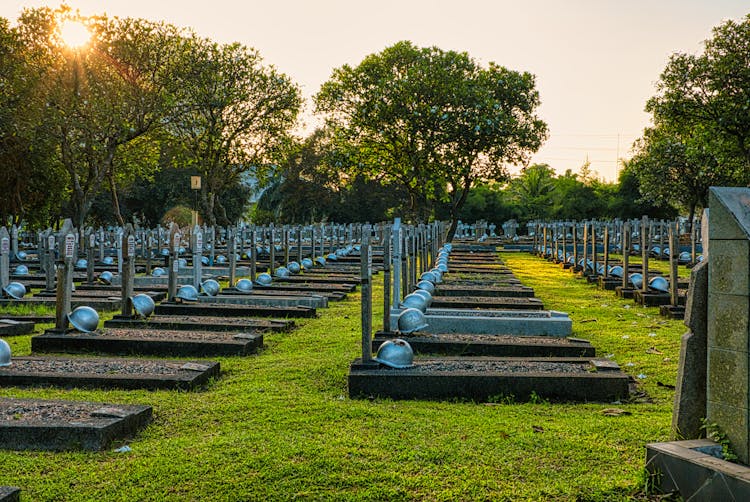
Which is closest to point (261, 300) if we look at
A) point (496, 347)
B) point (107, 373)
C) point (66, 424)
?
point (496, 347)

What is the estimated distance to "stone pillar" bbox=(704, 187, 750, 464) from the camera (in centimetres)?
423

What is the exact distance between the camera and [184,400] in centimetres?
700

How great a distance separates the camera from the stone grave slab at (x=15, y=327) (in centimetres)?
1109

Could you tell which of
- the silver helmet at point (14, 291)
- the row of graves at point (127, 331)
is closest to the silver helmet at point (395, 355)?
the row of graves at point (127, 331)

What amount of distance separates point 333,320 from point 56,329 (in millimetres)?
4594

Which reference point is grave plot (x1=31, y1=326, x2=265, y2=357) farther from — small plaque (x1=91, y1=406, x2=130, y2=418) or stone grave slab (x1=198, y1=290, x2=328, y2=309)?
stone grave slab (x1=198, y1=290, x2=328, y2=309)

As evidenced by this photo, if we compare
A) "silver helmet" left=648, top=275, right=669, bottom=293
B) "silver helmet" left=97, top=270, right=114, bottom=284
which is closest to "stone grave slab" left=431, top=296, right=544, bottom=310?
"silver helmet" left=648, top=275, right=669, bottom=293

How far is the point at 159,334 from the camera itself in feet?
32.9

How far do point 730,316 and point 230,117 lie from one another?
30298 millimetres

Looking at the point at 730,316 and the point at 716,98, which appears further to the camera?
the point at 716,98

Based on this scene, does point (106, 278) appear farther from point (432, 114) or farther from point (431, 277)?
point (432, 114)

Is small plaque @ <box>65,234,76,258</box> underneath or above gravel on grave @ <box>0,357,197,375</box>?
above

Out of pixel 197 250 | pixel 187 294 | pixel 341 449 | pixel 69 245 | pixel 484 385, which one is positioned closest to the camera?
pixel 341 449

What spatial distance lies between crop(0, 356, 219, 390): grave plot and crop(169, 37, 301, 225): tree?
2292cm
